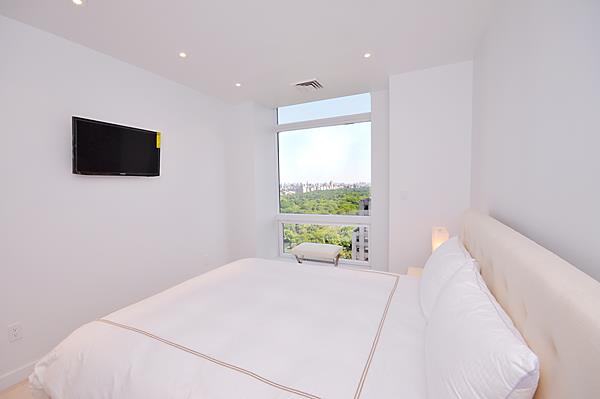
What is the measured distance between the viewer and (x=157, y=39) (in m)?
2.12

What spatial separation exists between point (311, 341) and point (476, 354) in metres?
0.63

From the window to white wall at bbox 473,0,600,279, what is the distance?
6.63 ft

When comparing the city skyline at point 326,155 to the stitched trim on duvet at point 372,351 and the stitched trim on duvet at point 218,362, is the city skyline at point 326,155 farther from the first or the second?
the stitched trim on duvet at point 218,362

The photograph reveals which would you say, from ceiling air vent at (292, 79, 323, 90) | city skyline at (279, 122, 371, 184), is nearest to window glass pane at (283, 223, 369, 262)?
city skyline at (279, 122, 371, 184)

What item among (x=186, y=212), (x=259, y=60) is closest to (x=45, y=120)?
(x=186, y=212)

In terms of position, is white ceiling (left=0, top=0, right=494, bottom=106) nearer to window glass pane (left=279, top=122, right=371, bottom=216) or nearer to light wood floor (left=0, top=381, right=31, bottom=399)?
window glass pane (left=279, top=122, right=371, bottom=216)

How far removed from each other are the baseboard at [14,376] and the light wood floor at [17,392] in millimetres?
31

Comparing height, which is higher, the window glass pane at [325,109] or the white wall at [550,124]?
the window glass pane at [325,109]

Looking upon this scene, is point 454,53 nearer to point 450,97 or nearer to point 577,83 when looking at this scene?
point 450,97

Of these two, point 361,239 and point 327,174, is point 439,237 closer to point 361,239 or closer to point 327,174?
point 361,239

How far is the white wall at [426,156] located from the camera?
2.62 metres

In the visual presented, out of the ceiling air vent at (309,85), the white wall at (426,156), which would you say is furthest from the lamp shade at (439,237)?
the ceiling air vent at (309,85)

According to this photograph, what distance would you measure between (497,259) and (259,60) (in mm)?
2502

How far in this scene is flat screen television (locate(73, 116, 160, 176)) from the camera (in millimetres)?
2092
